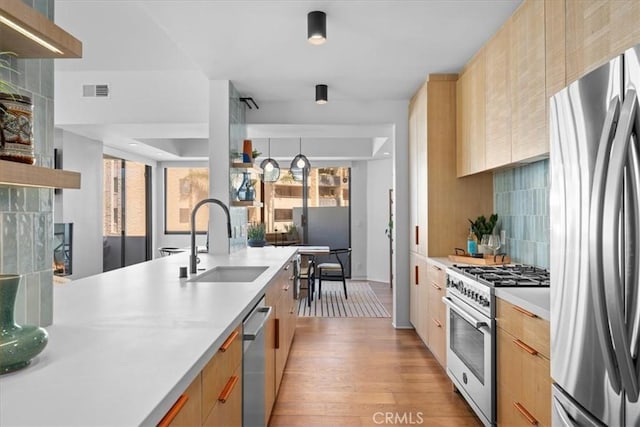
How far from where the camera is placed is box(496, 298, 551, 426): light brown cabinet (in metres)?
1.72

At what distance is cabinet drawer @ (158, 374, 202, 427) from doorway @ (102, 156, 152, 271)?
6.40 metres

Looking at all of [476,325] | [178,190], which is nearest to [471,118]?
[476,325]

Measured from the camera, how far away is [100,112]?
4.80 meters

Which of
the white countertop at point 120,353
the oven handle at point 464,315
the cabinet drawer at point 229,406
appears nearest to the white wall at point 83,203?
the white countertop at point 120,353

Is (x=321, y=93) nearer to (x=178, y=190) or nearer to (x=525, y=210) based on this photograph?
(x=525, y=210)

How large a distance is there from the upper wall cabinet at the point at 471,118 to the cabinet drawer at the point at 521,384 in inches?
59.0

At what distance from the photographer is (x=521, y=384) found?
75.4 inches

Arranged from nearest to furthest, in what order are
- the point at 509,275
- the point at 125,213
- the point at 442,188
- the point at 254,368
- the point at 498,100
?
the point at 254,368 < the point at 509,275 < the point at 498,100 < the point at 442,188 < the point at 125,213

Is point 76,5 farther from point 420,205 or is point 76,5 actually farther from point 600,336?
point 600,336

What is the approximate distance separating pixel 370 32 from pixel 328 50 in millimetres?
436

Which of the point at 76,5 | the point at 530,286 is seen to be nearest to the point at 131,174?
the point at 76,5

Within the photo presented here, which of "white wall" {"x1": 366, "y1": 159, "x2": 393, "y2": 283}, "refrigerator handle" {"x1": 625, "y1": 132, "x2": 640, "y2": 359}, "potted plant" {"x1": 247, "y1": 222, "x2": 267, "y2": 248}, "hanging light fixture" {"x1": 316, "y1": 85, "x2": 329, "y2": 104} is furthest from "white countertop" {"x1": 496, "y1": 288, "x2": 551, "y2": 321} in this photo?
"white wall" {"x1": 366, "y1": 159, "x2": 393, "y2": 283}

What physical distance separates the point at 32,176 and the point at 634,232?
157cm

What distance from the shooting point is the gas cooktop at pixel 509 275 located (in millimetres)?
2193
